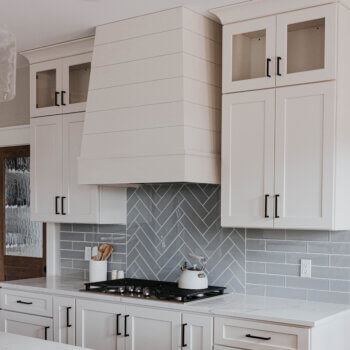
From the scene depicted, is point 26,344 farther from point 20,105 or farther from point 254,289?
point 20,105

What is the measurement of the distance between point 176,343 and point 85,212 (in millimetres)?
1347

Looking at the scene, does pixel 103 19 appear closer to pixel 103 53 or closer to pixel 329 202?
pixel 103 53

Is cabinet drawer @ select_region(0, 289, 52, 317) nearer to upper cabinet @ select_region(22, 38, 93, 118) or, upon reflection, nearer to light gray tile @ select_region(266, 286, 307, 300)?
upper cabinet @ select_region(22, 38, 93, 118)

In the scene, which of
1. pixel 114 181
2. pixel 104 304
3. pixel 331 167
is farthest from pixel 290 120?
pixel 104 304

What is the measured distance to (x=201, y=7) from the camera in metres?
3.73

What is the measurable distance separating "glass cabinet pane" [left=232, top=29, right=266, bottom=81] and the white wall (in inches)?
86.0

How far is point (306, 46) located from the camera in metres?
3.50

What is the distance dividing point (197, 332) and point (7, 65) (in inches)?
81.9

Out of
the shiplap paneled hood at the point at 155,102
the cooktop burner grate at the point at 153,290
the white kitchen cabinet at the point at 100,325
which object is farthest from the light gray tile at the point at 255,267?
the white kitchen cabinet at the point at 100,325

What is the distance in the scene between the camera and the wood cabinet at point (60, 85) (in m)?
4.55

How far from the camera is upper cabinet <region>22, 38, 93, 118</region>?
4523 mm

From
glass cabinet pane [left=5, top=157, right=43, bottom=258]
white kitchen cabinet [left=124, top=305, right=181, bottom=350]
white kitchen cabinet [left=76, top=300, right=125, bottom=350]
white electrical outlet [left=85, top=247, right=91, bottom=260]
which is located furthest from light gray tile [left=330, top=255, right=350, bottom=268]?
glass cabinet pane [left=5, top=157, right=43, bottom=258]

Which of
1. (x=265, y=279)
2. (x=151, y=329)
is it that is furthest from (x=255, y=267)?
(x=151, y=329)

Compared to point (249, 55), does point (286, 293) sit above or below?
below
